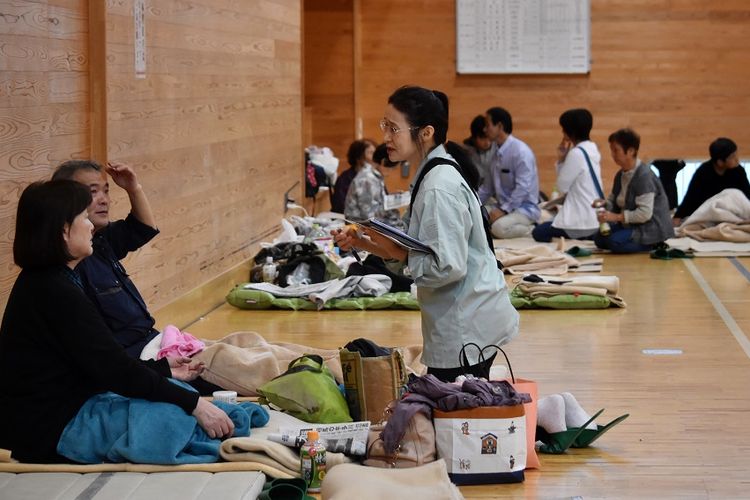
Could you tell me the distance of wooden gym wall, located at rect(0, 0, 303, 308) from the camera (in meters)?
4.88

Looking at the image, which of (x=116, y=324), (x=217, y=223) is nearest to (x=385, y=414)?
(x=116, y=324)

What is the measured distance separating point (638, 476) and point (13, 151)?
105 inches

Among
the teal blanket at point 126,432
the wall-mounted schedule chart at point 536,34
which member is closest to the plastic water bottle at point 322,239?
the teal blanket at point 126,432

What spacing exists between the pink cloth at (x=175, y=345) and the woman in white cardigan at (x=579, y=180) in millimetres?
5880

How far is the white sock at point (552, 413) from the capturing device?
4520 millimetres

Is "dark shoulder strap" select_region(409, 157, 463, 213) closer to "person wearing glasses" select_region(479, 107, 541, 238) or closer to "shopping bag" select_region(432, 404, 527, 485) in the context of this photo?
"shopping bag" select_region(432, 404, 527, 485)

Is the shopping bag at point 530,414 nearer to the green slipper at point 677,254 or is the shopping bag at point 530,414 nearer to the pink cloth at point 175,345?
the pink cloth at point 175,345

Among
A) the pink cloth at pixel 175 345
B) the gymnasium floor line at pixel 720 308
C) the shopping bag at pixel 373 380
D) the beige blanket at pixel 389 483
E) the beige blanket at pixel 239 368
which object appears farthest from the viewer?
the gymnasium floor line at pixel 720 308

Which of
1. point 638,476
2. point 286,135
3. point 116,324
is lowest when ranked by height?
point 638,476

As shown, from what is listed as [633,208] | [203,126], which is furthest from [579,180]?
[203,126]

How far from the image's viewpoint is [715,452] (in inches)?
178

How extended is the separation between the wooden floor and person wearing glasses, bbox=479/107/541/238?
1860 mm

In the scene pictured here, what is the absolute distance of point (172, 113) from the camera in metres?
6.78

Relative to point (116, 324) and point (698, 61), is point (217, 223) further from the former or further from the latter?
point (698, 61)
